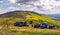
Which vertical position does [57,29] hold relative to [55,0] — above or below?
below

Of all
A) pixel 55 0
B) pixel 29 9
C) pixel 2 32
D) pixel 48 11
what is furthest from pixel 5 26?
pixel 55 0

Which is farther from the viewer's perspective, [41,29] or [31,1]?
[31,1]

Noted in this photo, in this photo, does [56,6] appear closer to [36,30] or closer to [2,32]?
[36,30]

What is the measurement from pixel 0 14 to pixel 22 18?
82cm

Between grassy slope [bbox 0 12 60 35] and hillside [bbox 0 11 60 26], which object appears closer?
grassy slope [bbox 0 12 60 35]

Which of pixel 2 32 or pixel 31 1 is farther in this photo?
pixel 31 1

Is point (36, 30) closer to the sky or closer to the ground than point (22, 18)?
closer to the ground

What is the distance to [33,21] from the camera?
19.7 ft

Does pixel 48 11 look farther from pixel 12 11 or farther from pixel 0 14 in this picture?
pixel 0 14

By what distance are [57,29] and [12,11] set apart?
5.74 feet

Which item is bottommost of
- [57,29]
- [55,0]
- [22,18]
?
[57,29]

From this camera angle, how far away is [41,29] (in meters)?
5.86

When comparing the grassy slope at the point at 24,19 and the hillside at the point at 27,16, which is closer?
the grassy slope at the point at 24,19

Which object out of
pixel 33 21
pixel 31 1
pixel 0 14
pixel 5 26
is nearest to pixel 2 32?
pixel 5 26
